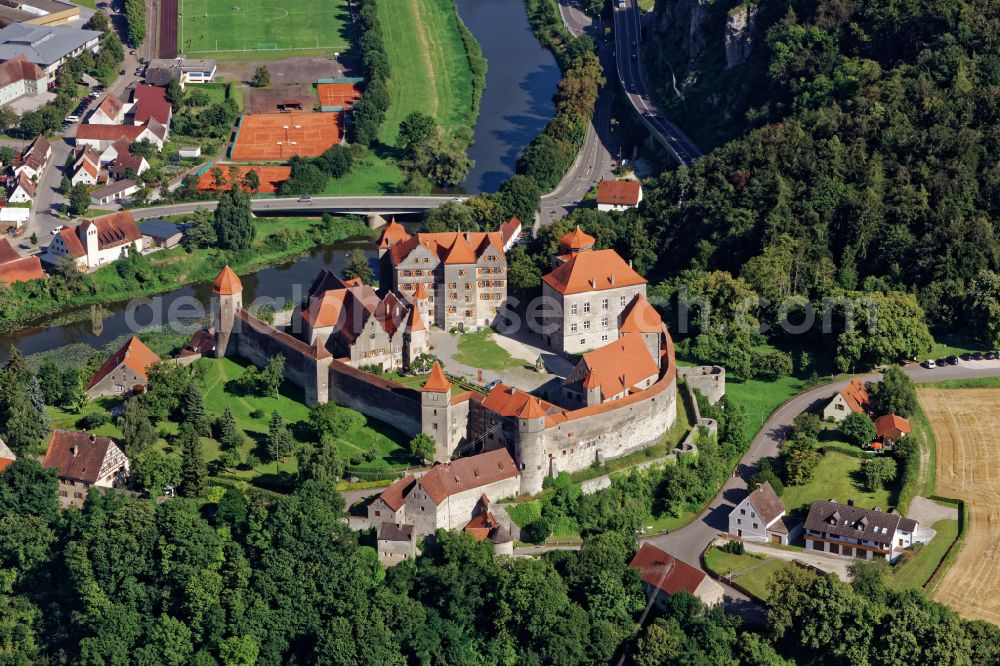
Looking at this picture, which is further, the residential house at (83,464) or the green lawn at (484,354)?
the green lawn at (484,354)

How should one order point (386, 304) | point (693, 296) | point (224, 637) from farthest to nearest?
point (693, 296)
point (386, 304)
point (224, 637)

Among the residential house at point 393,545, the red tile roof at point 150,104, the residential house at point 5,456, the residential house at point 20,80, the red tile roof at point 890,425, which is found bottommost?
the residential house at point 393,545

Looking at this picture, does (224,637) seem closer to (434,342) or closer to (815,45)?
(434,342)

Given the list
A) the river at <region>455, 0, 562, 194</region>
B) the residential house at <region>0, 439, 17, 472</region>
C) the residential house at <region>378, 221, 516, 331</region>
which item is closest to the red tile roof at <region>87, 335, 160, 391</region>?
the residential house at <region>0, 439, 17, 472</region>

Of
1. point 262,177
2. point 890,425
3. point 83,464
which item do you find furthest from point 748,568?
point 262,177

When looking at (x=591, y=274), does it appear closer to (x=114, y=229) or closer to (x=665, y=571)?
(x=665, y=571)

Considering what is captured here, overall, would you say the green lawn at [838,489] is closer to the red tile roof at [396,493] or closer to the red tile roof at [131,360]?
the red tile roof at [396,493]

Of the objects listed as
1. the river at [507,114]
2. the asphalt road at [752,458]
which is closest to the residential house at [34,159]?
the river at [507,114]

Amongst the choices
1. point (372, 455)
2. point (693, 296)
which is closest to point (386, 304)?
point (372, 455)
